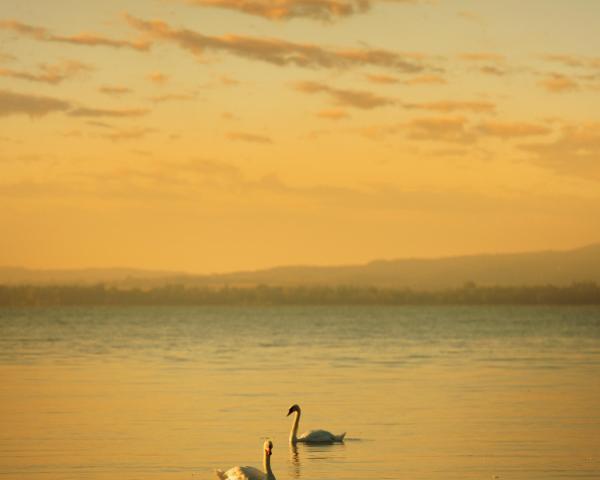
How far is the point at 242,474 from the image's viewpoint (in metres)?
20.6

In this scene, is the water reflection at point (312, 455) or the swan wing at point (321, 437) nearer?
the water reflection at point (312, 455)

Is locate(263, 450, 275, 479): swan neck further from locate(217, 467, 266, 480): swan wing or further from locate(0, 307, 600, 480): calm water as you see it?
locate(0, 307, 600, 480): calm water

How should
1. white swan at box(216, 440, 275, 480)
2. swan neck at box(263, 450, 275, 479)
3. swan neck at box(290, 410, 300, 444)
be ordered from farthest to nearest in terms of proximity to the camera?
swan neck at box(290, 410, 300, 444), white swan at box(216, 440, 275, 480), swan neck at box(263, 450, 275, 479)

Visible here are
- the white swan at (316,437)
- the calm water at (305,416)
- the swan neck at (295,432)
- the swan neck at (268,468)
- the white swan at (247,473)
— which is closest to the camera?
the swan neck at (268,468)

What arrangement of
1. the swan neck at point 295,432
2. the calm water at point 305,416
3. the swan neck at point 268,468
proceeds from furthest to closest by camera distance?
the swan neck at point 295,432 < the calm water at point 305,416 < the swan neck at point 268,468

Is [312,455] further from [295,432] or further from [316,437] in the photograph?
[295,432]

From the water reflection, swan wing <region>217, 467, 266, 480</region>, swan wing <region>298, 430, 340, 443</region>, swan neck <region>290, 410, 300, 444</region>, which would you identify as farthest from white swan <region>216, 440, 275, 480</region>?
swan neck <region>290, 410, 300, 444</region>

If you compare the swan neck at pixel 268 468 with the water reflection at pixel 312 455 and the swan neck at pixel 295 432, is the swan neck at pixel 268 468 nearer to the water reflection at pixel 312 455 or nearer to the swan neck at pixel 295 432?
the water reflection at pixel 312 455

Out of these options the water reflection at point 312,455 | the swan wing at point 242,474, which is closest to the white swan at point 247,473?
the swan wing at point 242,474

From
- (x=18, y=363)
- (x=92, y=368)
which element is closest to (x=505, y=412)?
(x=92, y=368)

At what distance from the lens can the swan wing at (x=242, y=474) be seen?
20.6m

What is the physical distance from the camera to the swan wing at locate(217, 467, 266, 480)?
2056 cm

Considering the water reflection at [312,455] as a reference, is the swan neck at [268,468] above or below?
above

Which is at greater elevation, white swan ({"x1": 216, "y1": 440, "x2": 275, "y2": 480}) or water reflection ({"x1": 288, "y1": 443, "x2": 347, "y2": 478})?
white swan ({"x1": 216, "y1": 440, "x2": 275, "y2": 480})
